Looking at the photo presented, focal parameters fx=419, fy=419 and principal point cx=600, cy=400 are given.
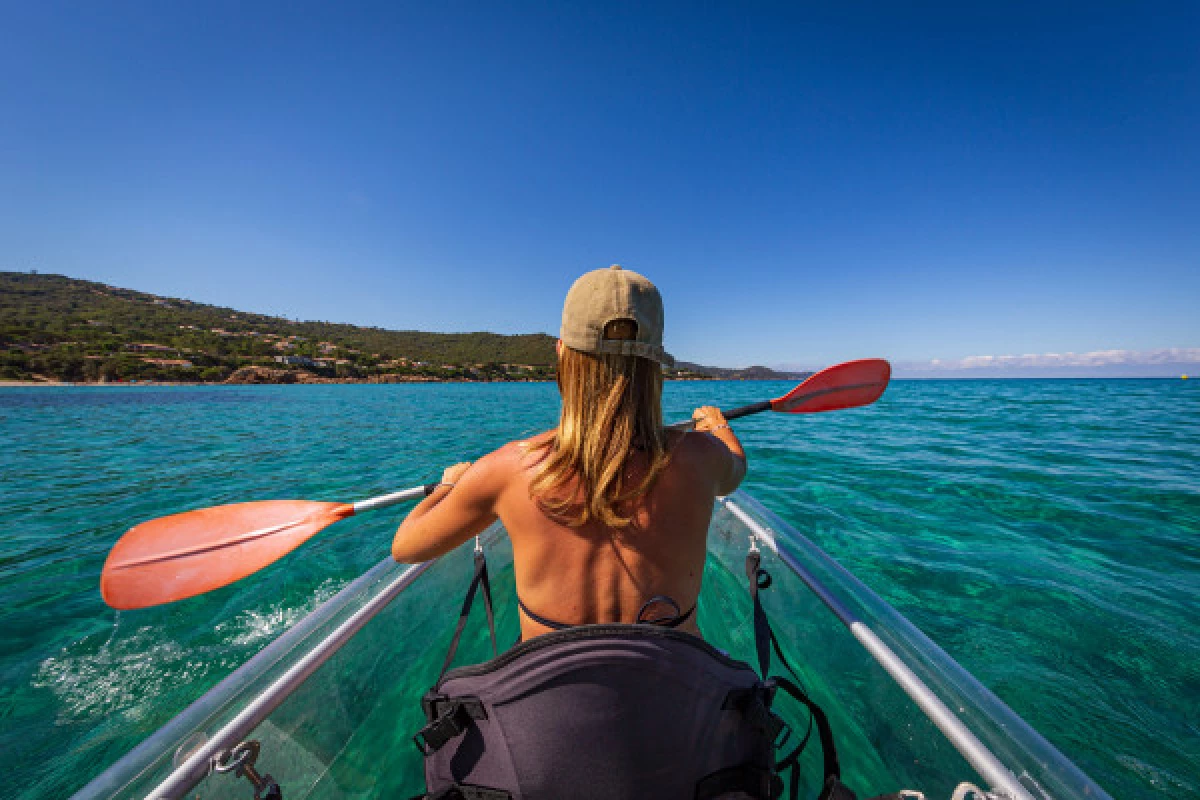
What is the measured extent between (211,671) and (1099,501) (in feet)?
32.2

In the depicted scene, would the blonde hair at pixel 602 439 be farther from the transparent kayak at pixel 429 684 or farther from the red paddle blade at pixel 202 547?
the red paddle blade at pixel 202 547

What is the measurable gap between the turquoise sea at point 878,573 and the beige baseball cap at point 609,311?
2.52 meters

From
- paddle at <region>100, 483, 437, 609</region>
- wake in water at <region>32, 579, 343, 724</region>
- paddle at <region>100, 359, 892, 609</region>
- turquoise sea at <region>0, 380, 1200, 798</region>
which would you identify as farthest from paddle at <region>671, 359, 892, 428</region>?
wake in water at <region>32, 579, 343, 724</region>

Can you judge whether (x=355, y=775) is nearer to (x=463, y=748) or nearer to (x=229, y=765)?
(x=229, y=765)

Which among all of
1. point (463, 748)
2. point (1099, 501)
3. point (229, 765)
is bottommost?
point (1099, 501)

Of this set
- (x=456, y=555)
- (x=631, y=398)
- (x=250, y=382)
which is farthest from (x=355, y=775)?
(x=250, y=382)

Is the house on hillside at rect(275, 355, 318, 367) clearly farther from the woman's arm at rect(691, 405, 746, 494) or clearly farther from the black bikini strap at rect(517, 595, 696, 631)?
the black bikini strap at rect(517, 595, 696, 631)

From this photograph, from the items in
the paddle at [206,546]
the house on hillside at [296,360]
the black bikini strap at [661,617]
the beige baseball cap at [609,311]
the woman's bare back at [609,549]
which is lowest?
the paddle at [206,546]

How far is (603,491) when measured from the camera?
123 cm

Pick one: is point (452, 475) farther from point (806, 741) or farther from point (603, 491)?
point (806, 741)

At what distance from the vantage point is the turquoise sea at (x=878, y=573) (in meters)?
2.39

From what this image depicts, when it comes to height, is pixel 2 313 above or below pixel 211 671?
above

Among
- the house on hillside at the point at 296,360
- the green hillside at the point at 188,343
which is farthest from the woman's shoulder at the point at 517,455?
the house on hillside at the point at 296,360

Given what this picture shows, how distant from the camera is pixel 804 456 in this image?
30.6 feet
